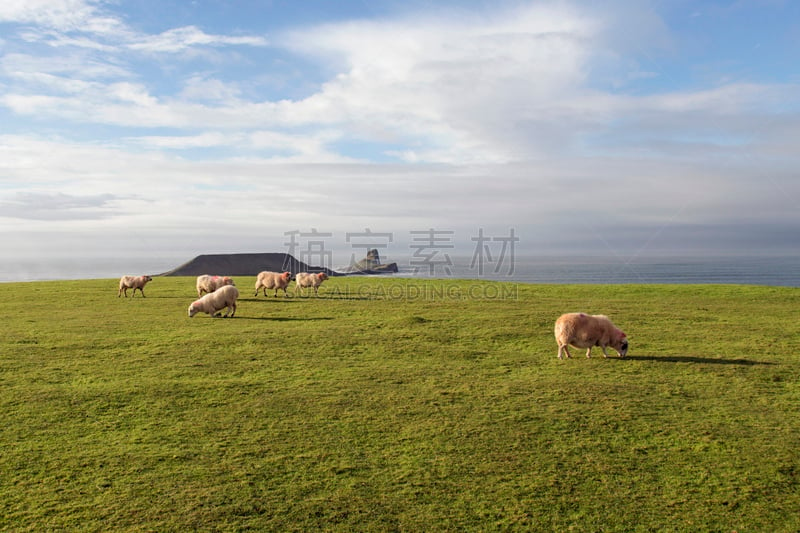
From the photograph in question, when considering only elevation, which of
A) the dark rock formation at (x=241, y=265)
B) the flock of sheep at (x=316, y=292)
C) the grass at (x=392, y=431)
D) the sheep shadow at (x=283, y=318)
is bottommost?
the grass at (x=392, y=431)

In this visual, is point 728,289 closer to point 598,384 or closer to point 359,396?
point 598,384

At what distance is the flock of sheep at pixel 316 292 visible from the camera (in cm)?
1098

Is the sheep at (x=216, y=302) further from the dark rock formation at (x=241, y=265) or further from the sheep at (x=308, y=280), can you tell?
the dark rock formation at (x=241, y=265)

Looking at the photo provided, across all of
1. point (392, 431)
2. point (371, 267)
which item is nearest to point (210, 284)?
point (392, 431)

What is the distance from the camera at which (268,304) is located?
20.7 meters

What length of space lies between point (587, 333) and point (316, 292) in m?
16.1

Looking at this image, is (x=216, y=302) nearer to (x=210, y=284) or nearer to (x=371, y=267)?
(x=210, y=284)

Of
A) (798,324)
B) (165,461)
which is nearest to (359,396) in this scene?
(165,461)

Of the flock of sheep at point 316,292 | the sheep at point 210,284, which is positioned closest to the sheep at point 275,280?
the flock of sheep at point 316,292

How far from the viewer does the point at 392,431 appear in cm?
668

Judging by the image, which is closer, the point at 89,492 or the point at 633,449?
the point at 89,492

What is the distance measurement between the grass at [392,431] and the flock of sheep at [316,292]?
0.43 meters

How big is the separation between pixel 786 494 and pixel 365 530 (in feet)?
13.8

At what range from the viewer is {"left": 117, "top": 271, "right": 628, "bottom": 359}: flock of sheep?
11.0 metres
